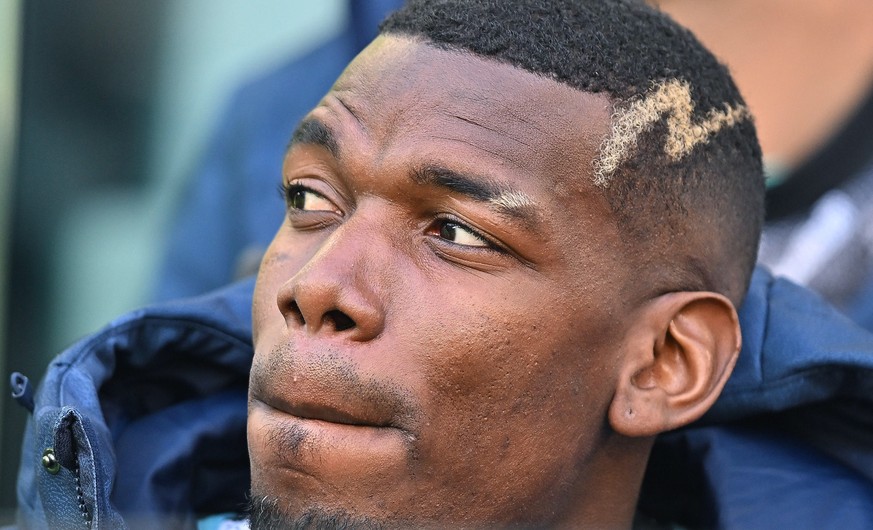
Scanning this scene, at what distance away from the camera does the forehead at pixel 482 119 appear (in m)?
1.79

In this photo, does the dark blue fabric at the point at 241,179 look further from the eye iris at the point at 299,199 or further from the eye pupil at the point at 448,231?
the eye pupil at the point at 448,231

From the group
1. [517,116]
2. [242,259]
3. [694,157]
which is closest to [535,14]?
[517,116]

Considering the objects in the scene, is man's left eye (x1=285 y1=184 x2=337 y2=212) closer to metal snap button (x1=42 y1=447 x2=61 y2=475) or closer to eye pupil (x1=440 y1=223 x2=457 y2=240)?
eye pupil (x1=440 y1=223 x2=457 y2=240)

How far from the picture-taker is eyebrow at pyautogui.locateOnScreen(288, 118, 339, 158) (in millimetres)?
1883

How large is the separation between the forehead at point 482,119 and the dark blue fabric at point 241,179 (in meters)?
1.36

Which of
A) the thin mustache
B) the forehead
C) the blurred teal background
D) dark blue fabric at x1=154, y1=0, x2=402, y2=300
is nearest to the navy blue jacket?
the thin mustache

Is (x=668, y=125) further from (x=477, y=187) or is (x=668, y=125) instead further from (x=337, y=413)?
(x=337, y=413)

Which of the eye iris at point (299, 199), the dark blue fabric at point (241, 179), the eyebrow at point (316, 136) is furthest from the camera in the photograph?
the dark blue fabric at point (241, 179)

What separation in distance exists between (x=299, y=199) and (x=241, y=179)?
1.44 meters

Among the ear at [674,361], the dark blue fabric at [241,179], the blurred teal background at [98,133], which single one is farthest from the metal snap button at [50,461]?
the blurred teal background at [98,133]

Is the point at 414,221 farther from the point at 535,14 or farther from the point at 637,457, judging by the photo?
the point at 637,457

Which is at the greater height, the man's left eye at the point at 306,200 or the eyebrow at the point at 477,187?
the eyebrow at the point at 477,187

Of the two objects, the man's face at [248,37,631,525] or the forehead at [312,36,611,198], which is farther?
the forehead at [312,36,611,198]

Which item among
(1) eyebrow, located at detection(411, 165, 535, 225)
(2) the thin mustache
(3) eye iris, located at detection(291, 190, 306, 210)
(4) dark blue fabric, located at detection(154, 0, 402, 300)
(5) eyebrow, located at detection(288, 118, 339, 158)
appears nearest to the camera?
(2) the thin mustache
